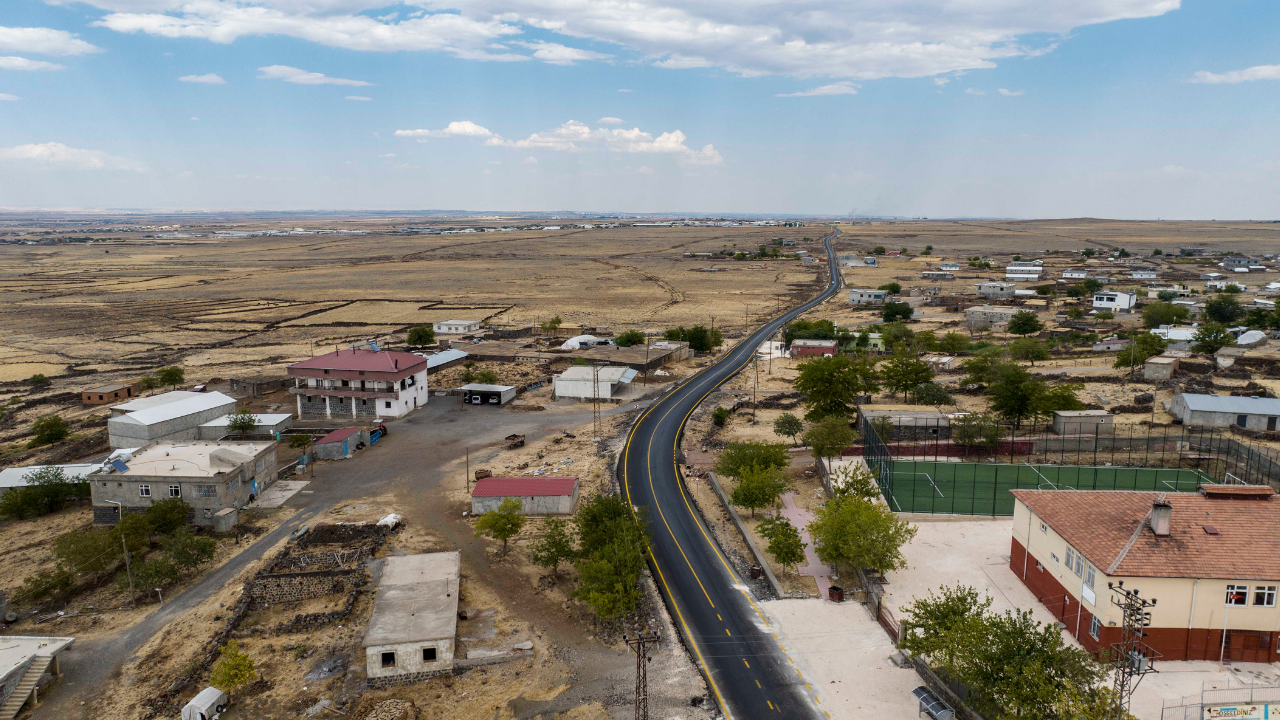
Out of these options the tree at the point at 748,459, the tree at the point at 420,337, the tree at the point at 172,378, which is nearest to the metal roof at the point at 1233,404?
the tree at the point at 748,459

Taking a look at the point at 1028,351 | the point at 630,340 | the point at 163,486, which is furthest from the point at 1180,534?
the point at 630,340

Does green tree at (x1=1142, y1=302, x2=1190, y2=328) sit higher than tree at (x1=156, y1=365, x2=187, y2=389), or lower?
higher

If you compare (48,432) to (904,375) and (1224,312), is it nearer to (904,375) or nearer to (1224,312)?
(904,375)

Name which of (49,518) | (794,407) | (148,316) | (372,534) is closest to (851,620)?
(372,534)

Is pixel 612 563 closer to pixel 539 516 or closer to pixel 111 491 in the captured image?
pixel 539 516

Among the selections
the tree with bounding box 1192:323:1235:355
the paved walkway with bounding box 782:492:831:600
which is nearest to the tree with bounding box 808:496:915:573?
the paved walkway with bounding box 782:492:831:600

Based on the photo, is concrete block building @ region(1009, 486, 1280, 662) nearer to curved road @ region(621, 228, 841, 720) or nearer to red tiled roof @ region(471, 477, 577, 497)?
curved road @ region(621, 228, 841, 720)

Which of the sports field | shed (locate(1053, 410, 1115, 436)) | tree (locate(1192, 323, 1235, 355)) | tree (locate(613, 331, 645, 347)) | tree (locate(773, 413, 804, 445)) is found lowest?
the sports field
